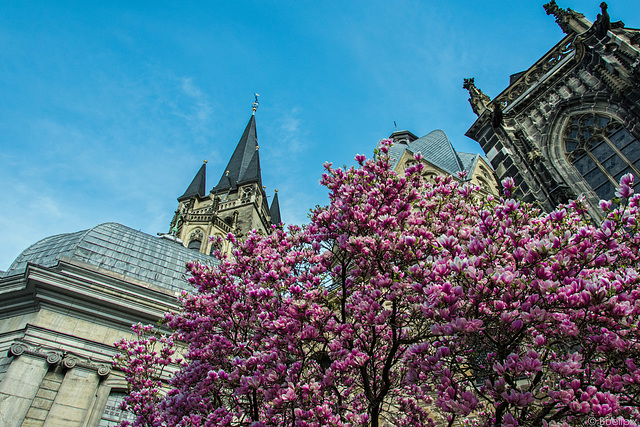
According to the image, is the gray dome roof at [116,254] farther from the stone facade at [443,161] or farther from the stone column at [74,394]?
the stone facade at [443,161]

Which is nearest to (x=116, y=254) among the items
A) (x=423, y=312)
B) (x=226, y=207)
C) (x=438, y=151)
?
(x=423, y=312)

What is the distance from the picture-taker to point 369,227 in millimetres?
6164

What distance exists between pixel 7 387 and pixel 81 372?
5.12 feet

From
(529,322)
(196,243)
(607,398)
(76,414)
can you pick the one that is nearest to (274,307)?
(529,322)

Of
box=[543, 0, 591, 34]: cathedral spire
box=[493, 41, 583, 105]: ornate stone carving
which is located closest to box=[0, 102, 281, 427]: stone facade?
box=[493, 41, 583, 105]: ornate stone carving

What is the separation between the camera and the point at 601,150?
10.7m

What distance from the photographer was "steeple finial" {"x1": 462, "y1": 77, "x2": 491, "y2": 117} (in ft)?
45.5

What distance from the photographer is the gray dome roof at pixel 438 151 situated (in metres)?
25.9

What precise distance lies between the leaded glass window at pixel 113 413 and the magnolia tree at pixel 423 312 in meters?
1.71

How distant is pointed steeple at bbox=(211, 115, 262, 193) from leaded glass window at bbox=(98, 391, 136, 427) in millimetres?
42721

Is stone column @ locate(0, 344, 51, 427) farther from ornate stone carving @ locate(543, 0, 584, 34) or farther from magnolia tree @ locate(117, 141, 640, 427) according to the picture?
ornate stone carving @ locate(543, 0, 584, 34)

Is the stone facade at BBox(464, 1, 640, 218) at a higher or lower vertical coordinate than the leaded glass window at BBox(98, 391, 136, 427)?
higher

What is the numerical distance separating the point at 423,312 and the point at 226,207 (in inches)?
1894

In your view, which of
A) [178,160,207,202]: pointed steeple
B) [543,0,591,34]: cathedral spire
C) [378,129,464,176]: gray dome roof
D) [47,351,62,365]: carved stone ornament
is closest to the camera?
[47,351,62,365]: carved stone ornament
